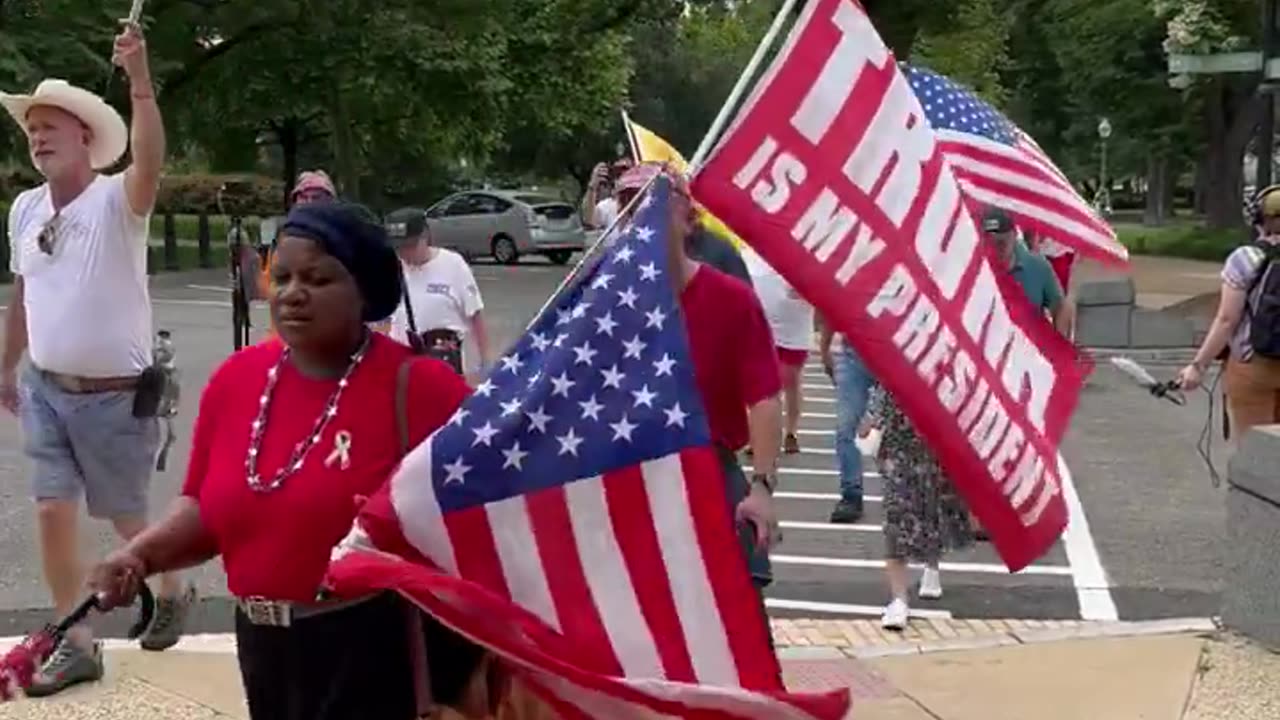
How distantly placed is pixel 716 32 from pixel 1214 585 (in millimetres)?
50864

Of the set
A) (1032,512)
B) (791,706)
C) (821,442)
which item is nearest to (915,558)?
(1032,512)

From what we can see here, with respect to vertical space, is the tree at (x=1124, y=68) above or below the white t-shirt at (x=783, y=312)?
below

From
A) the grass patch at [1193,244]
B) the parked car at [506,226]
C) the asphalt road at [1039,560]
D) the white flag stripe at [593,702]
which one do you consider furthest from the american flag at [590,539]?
the grass patch at [1193,244]

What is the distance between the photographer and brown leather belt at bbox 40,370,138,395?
5.35 metres

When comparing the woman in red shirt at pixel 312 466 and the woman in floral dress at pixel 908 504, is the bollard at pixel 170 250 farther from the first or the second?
the woman in red shirt at pixel 312 466

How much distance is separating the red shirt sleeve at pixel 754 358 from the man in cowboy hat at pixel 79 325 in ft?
6.32

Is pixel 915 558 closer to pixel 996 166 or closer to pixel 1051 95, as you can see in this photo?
pixel 996 166

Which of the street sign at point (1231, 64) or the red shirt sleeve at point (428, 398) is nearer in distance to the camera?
the red shirt sleeve at point (428, 398)

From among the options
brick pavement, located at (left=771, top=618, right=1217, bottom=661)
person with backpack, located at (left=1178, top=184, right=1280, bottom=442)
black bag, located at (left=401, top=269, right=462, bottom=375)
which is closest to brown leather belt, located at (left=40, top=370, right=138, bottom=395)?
black bag, located at (left=401, top=269, right=462, bottom=375)

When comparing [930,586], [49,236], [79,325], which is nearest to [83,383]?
[79,325]

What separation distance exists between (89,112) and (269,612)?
259cm

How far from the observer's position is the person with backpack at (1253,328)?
25.0 ft

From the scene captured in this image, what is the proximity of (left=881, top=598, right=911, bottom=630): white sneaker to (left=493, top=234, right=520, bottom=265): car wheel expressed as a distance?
2658cm

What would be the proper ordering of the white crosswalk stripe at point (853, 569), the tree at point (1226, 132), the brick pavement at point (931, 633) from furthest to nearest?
the tree at point (1226, 132)
the white crosswalk stripe at point (853, 569)
the brick pavement at point (931, 633)
